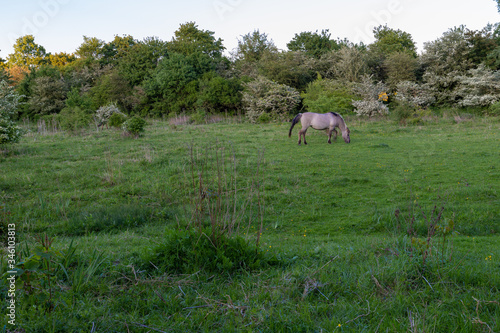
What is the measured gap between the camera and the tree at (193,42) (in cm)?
3944

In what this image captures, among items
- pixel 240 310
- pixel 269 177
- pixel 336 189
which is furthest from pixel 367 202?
pixel 240 310

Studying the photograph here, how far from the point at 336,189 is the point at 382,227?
2.41 m

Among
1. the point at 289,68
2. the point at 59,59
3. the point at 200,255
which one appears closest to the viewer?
the point at 200,255

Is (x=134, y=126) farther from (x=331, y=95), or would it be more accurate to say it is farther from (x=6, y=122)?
(x=331, y=95)

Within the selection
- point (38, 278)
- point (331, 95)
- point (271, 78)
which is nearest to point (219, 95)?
point (271, 78)

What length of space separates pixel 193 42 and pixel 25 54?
28.6 m

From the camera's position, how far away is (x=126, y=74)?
130ft

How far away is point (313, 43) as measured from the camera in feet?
129

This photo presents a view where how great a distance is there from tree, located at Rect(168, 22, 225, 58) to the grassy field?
28279 millimetres

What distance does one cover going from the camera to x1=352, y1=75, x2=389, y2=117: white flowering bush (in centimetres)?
2591

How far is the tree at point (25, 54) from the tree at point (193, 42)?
2376cm

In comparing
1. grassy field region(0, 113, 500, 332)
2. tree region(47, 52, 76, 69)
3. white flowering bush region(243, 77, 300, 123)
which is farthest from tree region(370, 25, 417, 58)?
tree region(47, 52, 76, 69)

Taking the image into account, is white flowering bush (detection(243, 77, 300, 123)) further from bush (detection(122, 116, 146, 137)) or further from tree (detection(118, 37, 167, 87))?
tree (detection(118, 37, 167, 87))

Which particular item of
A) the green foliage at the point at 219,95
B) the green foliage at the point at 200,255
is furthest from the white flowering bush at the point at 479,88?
the green foliage at the point at 200,255
